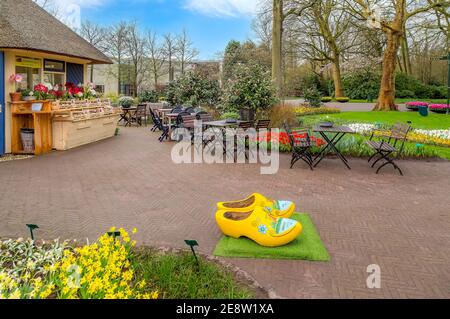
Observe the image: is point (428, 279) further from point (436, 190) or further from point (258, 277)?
point (436, 190)

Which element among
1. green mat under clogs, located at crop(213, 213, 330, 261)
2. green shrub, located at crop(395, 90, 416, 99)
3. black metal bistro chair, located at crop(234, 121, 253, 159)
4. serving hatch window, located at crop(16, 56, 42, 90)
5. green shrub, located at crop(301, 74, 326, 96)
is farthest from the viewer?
green shrub, located at crop(301, 74, 326, 96)

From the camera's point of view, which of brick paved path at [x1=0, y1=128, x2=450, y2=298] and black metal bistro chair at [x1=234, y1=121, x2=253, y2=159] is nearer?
brick paved path at [x1=0, y1=128, x2=450, y2=298]

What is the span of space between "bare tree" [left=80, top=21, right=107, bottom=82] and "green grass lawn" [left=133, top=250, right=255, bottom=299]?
35.3 m

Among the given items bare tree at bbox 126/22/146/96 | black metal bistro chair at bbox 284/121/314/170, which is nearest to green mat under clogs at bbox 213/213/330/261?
black metal bistro chair at bbox 284/121/314/170

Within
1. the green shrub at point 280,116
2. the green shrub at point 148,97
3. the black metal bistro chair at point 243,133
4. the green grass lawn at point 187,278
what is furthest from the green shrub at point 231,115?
the green shrub at point 148,97

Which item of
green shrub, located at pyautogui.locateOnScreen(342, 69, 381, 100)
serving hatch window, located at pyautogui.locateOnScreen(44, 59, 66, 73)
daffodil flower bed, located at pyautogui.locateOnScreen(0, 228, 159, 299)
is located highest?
green shrub, located at pyautogui.locateOnScreen(342, 69, 381, 100)

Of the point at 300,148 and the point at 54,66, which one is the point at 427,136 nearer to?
the point at 300,148

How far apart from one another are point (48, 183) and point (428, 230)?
277 inches

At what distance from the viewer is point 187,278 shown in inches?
149

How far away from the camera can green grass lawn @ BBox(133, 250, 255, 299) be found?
3.58 meters

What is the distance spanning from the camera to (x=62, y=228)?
17.8ft

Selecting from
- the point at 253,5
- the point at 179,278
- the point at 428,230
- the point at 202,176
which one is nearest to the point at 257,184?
the point at 202,176

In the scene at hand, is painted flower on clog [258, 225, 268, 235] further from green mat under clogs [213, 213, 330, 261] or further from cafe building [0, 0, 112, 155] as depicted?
cafe building [0, 0, 112, 155]

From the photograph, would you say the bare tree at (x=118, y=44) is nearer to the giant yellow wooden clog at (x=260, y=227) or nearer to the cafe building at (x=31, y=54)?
the cafe building at (x=31, y=54)
